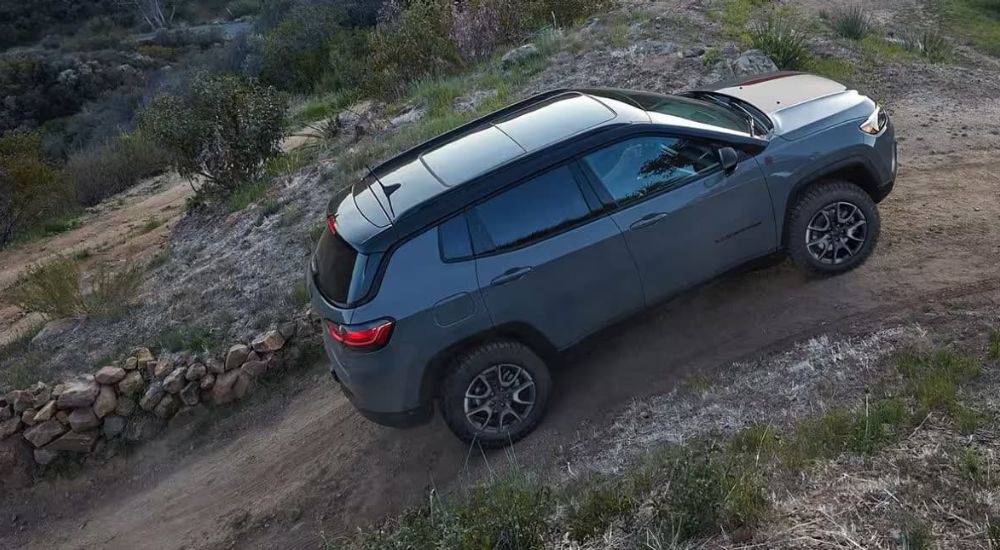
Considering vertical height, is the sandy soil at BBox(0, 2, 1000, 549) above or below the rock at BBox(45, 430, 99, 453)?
below

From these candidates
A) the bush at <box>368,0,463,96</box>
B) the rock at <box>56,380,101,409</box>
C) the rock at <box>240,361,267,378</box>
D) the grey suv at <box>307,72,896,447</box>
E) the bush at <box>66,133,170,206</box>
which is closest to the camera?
the grey suv at <box>307,72,896,447</box>

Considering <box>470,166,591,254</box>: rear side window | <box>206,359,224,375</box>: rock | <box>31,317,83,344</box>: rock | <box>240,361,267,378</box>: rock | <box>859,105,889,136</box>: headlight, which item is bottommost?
<box>240,361,267,378</box>: rock

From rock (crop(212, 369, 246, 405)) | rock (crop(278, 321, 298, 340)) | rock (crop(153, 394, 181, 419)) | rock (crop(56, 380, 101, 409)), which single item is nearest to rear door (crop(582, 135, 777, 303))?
rock (crop(278, 321, 298, 340))

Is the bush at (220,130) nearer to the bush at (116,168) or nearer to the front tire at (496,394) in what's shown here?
the bush at (116,168)

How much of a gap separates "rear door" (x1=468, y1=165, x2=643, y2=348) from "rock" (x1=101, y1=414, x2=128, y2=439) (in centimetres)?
353

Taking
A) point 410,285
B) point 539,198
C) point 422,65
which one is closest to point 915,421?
point 539,198

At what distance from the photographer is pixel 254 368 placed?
258 inches

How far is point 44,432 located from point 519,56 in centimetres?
856

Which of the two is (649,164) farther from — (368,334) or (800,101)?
(368,334)

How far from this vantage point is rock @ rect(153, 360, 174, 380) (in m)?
6.57

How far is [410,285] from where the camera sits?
15.1 ft

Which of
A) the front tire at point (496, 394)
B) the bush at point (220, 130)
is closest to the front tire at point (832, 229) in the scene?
the front tire at point (496, 394)

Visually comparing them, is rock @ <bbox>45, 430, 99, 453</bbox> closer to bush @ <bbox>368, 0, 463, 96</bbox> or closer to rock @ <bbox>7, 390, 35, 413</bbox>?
rock @ <bbox>7, 390, 35, 413</bbox>

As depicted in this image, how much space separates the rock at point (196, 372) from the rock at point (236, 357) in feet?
0.62
